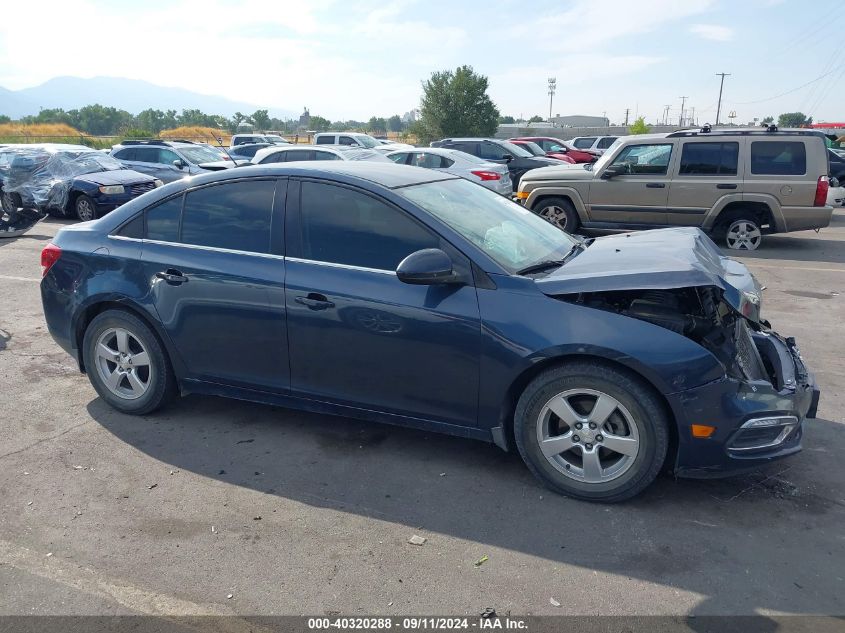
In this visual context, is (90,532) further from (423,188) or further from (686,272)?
(686,272)

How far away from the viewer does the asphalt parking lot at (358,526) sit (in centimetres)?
286

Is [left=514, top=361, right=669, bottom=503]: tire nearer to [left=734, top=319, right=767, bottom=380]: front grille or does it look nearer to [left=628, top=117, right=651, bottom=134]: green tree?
[left=734, top=319, right=767, bottom=380]: front grille

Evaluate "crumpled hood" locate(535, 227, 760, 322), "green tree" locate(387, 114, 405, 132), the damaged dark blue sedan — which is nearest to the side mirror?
the damaged dark blue sedan

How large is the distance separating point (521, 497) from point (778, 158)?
936 centimetres

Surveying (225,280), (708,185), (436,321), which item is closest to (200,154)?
(708,185)

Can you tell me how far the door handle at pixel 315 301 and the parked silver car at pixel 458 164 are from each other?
10698 millimetres

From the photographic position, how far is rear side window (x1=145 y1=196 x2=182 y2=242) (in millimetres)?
4441

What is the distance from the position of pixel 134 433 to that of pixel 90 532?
44.7 inches

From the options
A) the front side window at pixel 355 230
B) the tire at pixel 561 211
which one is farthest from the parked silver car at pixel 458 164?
the front side window at pixel 355 230

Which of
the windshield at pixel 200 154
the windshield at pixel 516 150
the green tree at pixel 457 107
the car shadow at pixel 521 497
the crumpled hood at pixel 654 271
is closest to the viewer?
the car shadow at pixel 521 497

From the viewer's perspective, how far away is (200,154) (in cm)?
1942

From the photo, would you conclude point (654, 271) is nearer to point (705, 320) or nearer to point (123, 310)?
point (705, 320)

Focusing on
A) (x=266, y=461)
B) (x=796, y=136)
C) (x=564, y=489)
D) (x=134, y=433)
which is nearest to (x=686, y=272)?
(x=564, y=489)

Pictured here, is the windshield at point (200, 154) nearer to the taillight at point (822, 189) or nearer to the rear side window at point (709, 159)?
the rear side window at point (709, 159)
